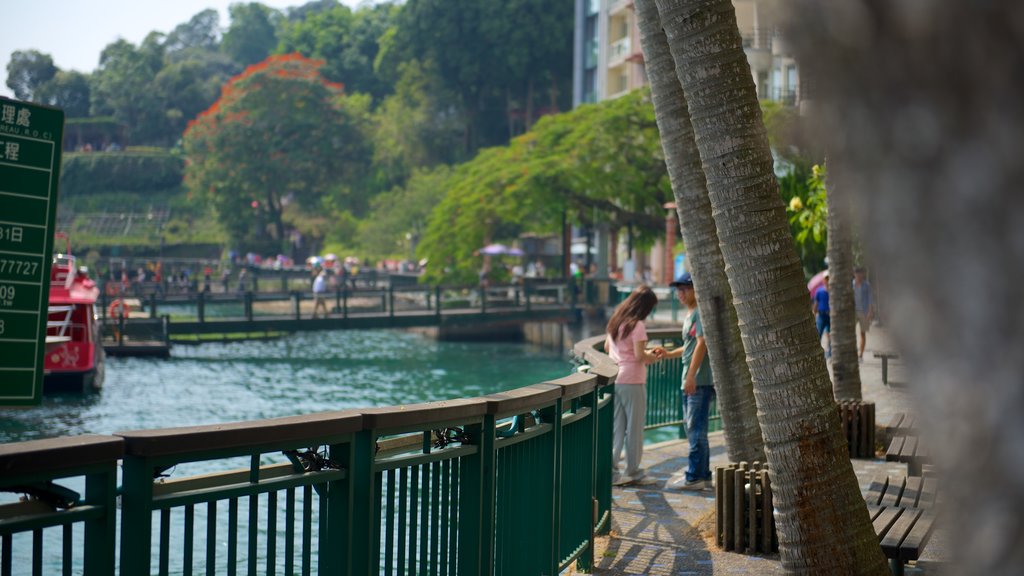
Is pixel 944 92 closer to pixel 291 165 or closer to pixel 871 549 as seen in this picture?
pixel 871 549

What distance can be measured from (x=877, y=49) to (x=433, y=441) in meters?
3.88

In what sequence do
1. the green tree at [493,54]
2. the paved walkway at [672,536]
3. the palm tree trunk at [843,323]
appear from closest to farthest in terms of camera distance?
the paved walkway at [672,536] → the palm tree trunk at [843,323] → the green tree at [493,54]

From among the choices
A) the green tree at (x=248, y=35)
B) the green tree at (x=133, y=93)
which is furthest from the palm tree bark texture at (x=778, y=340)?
the green tree at (x=248, y=35)

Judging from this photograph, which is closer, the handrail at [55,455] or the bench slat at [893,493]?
the handrail at [55,455]

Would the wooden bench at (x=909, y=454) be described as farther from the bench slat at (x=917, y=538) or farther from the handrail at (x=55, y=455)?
the handrail at (x=55, y=455)

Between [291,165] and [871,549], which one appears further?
[291,165]

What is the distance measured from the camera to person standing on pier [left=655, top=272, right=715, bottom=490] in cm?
978

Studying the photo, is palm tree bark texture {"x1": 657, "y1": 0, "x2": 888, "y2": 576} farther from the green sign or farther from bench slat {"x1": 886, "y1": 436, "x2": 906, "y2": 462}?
the green sign

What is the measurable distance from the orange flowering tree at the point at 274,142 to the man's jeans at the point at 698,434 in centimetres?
7438

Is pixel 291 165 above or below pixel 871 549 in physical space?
above

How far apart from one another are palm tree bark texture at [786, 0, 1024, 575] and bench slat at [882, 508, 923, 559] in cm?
432

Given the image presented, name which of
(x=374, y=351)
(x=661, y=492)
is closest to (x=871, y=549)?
(x=661, y=492)

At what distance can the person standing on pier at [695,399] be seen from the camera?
9.78 meters

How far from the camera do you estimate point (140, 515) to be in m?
3.32
